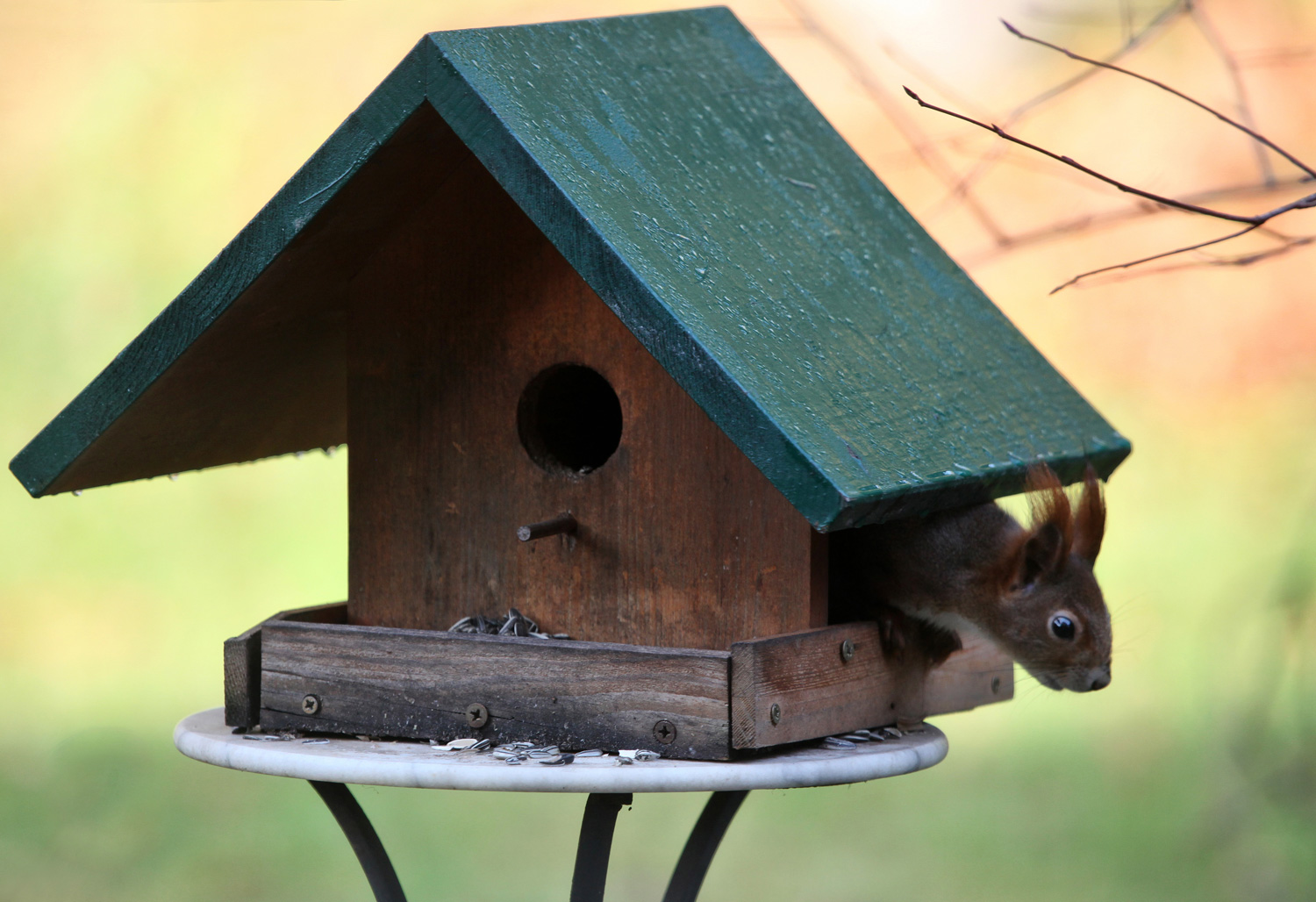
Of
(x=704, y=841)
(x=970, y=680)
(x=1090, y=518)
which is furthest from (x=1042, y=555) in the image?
(x=704, y=841)

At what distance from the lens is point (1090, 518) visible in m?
2.66

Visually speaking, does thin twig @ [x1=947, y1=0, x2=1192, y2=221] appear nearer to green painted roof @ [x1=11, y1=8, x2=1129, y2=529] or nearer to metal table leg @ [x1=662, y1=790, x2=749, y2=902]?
green painted roof @ [x1=11, y1=8, x2=1129, y2=529]

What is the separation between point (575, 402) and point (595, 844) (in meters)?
0.77

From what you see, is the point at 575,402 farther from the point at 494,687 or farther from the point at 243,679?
the point at 243,679

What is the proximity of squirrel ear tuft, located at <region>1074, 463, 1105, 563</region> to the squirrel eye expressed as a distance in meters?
0.11

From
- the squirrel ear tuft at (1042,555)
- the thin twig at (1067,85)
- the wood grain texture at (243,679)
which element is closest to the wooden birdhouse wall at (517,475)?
the wood grain texture at (243,679)

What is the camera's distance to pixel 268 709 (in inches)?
101

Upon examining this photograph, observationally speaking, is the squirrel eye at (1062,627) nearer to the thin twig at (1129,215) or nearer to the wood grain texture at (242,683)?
the thin twig at (1129,215)

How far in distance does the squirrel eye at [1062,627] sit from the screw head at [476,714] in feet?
3.12

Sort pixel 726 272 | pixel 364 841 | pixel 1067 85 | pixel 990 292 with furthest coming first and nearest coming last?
pixel 990 292
pixel 364 841
pixel 726 272
pixel 1067 85

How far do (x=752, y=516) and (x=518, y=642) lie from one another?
396mm

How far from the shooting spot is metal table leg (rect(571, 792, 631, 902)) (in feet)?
8.38

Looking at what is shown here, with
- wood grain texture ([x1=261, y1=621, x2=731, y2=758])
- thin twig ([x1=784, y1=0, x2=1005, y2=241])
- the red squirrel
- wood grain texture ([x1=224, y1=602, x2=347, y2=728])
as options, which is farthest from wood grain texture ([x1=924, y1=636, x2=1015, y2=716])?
wood grain texture ([x1=224, y1=602, x2=347, y2=728])

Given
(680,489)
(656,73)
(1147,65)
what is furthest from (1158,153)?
(680,489)
